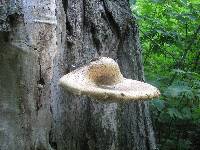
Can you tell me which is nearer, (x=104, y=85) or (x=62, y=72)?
(x=104, y=85)

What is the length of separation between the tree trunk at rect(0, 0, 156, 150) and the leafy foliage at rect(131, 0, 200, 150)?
4.74 feet

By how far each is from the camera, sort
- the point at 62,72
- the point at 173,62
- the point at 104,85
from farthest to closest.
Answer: the point at 173,62, the point at 62,72, the point at 104,85

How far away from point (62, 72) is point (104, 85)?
35 centimetres

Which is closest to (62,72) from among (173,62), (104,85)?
(104,85)

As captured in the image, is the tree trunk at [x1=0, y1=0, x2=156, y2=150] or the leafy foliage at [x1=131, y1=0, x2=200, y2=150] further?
the leafy foliage at [x1=131, y1=0, x2=200, y2=150]

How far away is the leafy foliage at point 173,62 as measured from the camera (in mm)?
4398

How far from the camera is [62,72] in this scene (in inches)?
82.5

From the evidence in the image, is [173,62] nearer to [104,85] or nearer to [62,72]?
[62,72]

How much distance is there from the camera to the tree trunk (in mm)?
1810

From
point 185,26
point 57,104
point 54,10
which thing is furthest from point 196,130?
point 54,10

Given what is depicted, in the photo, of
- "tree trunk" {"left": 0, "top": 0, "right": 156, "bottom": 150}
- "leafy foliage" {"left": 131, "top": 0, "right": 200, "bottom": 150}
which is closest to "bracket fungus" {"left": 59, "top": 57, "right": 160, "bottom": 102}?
"tree trunk" {"left": 0, "top": 0, "right": 156, "bottom": 150}

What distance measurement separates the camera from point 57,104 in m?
2.05

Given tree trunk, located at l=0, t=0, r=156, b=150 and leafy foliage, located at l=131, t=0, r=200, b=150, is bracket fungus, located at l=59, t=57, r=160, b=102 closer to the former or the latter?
tree trunk, located at l=0, t=0, r=156, b=150

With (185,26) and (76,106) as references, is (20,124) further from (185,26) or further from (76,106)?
(185,26)
